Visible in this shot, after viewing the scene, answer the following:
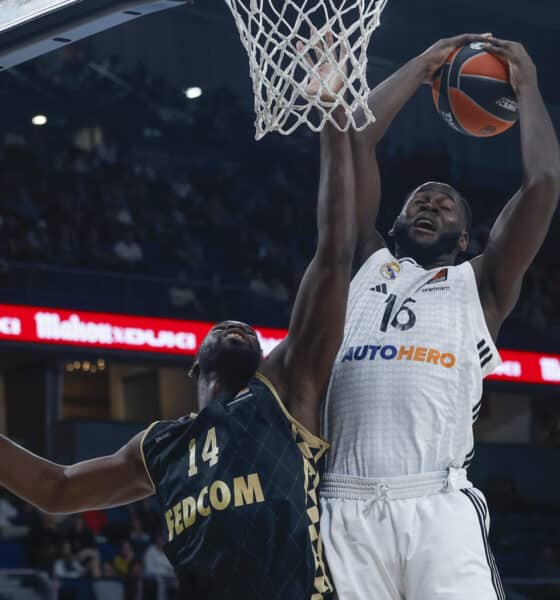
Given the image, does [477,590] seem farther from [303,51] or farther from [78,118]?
[78,118]

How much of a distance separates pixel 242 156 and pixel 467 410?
1206cm

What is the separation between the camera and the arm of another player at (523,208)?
290cm

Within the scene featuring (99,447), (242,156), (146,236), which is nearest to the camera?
(99,447)

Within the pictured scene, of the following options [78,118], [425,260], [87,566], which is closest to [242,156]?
[78,118]

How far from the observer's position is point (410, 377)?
2852 millimetres

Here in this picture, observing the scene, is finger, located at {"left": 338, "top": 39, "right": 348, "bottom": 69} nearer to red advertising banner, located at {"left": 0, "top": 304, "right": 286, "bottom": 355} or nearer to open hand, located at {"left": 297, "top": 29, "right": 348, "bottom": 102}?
open hand, located at {"left": 297, "top": 29, "right": 348, "bottom": 102}

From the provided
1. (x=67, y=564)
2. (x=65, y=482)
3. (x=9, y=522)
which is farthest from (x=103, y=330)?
(x=65, y=482)

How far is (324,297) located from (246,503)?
0.52m

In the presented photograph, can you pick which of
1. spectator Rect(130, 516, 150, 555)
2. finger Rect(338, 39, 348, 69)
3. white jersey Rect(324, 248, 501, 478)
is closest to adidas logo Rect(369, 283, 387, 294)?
white jersey Rect(324, 248, 501, 478)

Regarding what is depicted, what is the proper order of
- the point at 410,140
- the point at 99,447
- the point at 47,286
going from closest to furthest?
1. the point at 47,286
2. the point at 99,447
3. the point at 410,140

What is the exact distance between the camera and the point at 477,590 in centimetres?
268

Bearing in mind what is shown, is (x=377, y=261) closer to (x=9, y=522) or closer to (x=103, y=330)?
(x=9, y=522)

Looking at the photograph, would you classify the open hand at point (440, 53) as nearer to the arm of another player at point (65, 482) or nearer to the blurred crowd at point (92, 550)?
the arm of another player at point (65, 482)

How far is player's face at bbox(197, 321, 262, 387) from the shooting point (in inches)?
113
